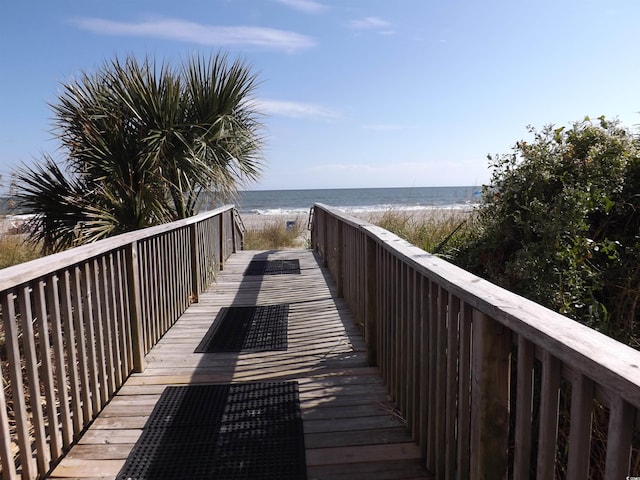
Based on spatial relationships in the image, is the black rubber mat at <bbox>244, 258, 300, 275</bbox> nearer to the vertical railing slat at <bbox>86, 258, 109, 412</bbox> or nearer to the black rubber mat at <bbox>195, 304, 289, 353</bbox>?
the black rubber mat at <bbox>195, 304, 289, 353</bbox>

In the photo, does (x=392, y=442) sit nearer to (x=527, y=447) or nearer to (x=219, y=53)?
(x=527, y=447)

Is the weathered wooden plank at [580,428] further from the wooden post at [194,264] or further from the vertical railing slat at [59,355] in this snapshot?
the wooden post at [194,264]

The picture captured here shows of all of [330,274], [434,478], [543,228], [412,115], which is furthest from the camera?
[412,115]

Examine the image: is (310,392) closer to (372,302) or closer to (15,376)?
(372,302)

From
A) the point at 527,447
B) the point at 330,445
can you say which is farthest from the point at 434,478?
the point at 527,447

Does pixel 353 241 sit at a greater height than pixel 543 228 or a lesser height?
lesser

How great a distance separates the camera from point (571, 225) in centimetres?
224

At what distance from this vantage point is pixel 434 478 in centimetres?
179

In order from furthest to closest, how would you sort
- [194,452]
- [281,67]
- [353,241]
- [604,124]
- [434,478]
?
1. [281,67]
2. [353,241]
3. [604,124]
4. [194,452]
5. [434,478]

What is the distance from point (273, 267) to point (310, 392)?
439 centimetres

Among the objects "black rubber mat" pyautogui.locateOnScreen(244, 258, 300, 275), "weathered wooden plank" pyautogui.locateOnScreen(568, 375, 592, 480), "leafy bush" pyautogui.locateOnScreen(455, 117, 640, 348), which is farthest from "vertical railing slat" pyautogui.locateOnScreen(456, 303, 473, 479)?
"black rubber mat" pyautogui.locateOnScreen(244, 258, 300, 275)

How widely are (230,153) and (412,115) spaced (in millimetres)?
9901

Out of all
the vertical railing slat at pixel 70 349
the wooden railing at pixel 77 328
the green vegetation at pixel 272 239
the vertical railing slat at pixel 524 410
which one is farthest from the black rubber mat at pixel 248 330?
the green vegetation at pixel 272 239

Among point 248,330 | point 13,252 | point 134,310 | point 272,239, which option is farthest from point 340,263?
point 272,239
